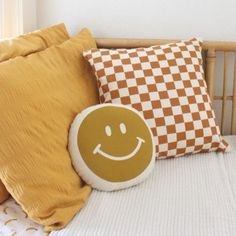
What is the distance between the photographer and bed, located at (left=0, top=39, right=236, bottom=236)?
106cm

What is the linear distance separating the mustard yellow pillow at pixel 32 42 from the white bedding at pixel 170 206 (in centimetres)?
49

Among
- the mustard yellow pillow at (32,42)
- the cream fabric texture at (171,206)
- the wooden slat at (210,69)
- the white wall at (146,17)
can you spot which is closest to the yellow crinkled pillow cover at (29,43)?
the mustard yellow pillow at (32,42)

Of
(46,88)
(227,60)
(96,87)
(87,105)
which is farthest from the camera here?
(227,60)

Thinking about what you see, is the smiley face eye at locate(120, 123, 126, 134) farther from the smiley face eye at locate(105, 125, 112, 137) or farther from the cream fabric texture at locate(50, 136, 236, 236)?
the cream fabric texture at locate(50, 136, 236, 236)

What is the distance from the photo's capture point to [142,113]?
145 cm

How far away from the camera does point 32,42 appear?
146 cm

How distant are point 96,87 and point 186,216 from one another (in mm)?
613

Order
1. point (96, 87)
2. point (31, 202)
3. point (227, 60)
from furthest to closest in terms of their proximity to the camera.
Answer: point (227, 60) → point (96, 87) → point (31, 202)

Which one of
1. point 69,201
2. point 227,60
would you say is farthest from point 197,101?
point 69,201

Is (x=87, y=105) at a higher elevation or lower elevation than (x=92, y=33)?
lower

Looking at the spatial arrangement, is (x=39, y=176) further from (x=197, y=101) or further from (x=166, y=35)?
(x=166, y=35)

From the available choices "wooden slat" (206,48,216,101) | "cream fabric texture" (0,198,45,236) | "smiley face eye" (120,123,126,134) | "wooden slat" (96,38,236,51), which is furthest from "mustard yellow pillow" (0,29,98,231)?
"wooden slat" (206,48,216,101)

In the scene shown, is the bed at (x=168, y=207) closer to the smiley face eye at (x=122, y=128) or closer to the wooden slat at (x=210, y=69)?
the smiley face eye at (x=122, y=128)

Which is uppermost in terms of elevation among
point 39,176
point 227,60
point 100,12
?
point 100,12
